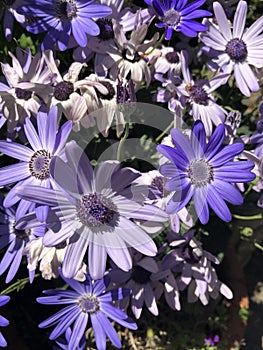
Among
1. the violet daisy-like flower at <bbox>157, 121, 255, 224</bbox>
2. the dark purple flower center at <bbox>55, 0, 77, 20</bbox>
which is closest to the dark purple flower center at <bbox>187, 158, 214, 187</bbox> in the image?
the violet daisy-like flower at <bbox>157, 121, 255, 224</bbox>

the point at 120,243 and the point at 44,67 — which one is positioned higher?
the point at 44,67

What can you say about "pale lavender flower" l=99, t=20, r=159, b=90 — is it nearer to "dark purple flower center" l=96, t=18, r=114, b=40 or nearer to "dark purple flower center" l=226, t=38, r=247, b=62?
"dark purple flower center" l=96, t=18, r=114, b=40

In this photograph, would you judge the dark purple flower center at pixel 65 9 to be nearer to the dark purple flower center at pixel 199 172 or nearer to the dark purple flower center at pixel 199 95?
the dark purple flower center at pixel 199 95

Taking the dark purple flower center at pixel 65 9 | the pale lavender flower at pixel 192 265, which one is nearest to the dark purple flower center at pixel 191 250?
the pale lavender flower at pixel 192 265

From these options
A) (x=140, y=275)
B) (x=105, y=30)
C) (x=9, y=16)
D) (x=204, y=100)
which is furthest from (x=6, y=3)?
(x=140, y=275)

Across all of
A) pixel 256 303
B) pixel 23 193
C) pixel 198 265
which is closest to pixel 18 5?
pixel 23 193

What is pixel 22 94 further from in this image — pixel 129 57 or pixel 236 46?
pixel 236 46

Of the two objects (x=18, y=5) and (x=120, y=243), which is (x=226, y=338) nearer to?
(x=120, y=243)

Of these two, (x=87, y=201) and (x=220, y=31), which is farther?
(x=220, y=31)
